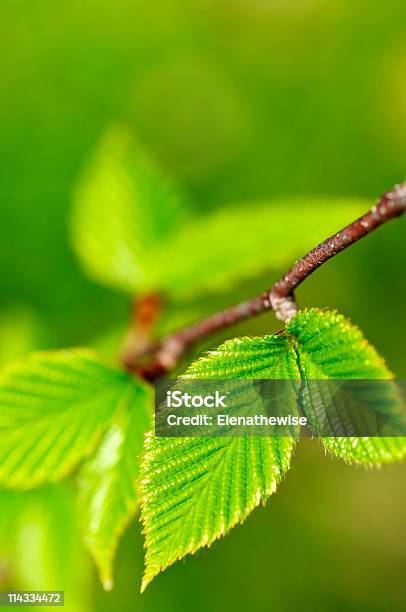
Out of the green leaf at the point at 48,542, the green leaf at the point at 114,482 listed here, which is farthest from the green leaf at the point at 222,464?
the green leaf at the point at 48,542


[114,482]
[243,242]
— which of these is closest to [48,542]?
[114,482]

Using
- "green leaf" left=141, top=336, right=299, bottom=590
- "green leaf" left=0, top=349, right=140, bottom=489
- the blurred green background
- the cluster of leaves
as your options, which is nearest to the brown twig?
the cluster of leaves

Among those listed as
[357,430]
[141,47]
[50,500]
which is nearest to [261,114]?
[141,47]

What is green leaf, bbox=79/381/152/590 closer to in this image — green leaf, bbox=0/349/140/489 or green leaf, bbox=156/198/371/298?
green leaf, bbox=0/349/140/489

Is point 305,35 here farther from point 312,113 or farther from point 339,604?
point 339,604

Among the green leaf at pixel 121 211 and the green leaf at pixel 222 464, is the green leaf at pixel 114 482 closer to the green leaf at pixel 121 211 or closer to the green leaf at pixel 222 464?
the green leaf at pixel 222 464

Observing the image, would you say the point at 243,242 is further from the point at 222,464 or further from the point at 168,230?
the point at 222,464
